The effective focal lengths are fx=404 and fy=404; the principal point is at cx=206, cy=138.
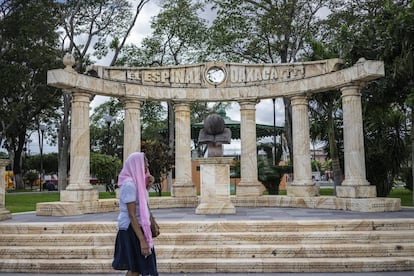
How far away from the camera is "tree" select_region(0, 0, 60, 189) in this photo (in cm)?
3041

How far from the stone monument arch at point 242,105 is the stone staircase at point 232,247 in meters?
5.00

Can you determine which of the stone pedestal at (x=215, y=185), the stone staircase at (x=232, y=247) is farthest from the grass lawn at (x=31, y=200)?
the stone staircase at (x=232, y=247)

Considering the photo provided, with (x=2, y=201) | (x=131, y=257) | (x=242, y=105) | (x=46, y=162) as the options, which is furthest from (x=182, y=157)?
(x=46, y=162)

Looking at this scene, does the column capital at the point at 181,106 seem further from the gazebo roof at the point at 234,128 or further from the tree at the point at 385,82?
the gazebo roof at the point at 234,128

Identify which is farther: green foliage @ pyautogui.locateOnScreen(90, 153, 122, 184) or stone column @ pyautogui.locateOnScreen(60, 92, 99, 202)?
green foliage @ pyautogui.locateOnScreen(90, 153, 122, 184)

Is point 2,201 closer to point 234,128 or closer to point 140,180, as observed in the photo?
point 140,180

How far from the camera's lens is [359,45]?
1877cm

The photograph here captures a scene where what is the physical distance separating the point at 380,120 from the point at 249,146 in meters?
7.75

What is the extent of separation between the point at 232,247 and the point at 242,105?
1069cm

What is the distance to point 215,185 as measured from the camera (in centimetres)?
1479

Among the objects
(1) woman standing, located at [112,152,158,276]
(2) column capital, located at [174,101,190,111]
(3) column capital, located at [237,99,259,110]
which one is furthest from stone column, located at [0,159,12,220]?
(3) column capital, located at [237,99,259,110]

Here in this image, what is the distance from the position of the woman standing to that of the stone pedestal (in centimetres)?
915

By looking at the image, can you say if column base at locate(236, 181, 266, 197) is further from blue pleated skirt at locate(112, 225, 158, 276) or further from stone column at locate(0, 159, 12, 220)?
blue pleated skirt at locate(112, 225, 158, 276)

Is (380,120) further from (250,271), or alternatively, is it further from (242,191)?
(250,271)
